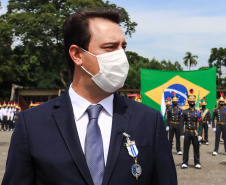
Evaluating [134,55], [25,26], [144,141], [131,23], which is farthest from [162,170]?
[134,55]

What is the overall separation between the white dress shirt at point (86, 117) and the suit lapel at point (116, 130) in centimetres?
4

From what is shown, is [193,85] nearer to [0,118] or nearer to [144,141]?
[0,118]

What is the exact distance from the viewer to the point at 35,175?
6.49 feet

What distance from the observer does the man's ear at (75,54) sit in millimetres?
2176

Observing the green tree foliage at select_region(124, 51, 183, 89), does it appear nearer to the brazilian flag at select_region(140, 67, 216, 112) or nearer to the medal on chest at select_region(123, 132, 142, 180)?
the brazilian flag at select_region(140, 67, 216, 112)

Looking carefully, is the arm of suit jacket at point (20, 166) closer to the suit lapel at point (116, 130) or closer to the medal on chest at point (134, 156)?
the suit lapel at point (116, 130)

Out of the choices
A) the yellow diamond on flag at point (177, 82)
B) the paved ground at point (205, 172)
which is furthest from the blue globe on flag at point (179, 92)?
the paved ground at point (205, 172)

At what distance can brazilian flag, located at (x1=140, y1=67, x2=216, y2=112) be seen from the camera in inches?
821

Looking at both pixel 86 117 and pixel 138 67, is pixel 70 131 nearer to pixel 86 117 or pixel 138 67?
pixel 86 117

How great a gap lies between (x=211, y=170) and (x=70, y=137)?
8.28 metres

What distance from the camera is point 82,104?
6.96 ft

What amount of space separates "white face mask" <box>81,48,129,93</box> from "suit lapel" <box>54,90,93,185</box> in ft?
0.74

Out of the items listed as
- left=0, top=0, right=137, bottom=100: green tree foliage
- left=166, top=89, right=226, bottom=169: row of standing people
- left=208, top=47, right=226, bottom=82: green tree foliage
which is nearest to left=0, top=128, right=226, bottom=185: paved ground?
left=166, top=89, right=226, bottom=169: row of standing people

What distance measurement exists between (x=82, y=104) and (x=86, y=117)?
3.1 inches
